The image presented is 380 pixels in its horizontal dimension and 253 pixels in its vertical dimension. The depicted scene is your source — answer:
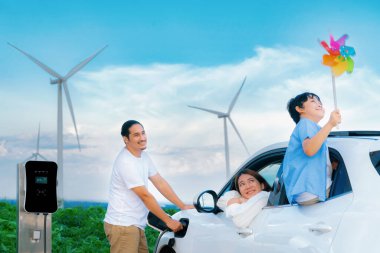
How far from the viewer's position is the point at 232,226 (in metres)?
4.89

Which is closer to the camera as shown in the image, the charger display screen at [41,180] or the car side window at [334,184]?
the car side window at [334,184]

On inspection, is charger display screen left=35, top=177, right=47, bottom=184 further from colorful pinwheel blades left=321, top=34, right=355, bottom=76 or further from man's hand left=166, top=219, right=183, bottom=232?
colorful pinwheel blades left=321, top=34, right=355, bottom=76

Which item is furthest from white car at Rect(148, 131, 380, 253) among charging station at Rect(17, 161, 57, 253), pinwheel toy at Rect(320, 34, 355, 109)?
charging station at Rect(17, 161, 57, 253)

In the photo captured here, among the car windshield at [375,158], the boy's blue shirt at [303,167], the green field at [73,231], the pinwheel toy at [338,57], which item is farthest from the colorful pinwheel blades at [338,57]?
the green field at [73,231]

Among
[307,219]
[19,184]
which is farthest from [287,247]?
[19,184]

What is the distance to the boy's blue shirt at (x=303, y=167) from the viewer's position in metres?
4.02

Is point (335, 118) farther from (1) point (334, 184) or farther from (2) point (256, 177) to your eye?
(2) point (256, 177)

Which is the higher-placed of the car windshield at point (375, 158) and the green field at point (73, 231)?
the car windshield at point (375, 158)

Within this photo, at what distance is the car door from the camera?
3.70 m

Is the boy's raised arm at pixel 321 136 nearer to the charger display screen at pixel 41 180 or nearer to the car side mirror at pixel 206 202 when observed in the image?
the car side mirror at pixel 206 202

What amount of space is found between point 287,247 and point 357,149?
702 millimetres

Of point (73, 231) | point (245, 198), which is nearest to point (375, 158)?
point (245, 198)

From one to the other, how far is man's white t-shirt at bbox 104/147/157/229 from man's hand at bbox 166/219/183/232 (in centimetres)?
34

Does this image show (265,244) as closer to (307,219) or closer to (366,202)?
(307,219)
